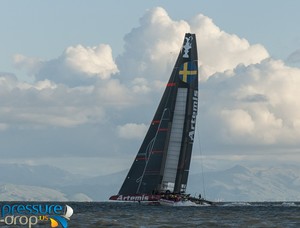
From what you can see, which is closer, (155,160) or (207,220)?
(207,220)

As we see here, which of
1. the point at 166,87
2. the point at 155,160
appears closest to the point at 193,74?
the point at 166,87

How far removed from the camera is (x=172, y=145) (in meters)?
145

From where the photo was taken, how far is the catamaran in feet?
472

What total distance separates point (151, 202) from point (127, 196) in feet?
13.9

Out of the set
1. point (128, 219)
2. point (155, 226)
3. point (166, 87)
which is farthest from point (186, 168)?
point (155, 226)

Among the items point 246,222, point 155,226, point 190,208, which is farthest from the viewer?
point 190,208

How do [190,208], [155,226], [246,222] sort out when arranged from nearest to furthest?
1. [155,226]
2. [246,222]
3. [190,208]

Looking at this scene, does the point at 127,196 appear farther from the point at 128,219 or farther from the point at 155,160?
the point at 128,219

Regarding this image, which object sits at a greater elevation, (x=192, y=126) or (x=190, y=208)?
(x=192, y=126)

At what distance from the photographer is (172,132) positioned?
144750 millimetres

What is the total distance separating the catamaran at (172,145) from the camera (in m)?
144

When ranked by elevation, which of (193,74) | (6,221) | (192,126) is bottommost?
(6,221)

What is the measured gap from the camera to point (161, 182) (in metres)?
146

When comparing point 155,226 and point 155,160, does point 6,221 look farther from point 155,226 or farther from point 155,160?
point 155,160
